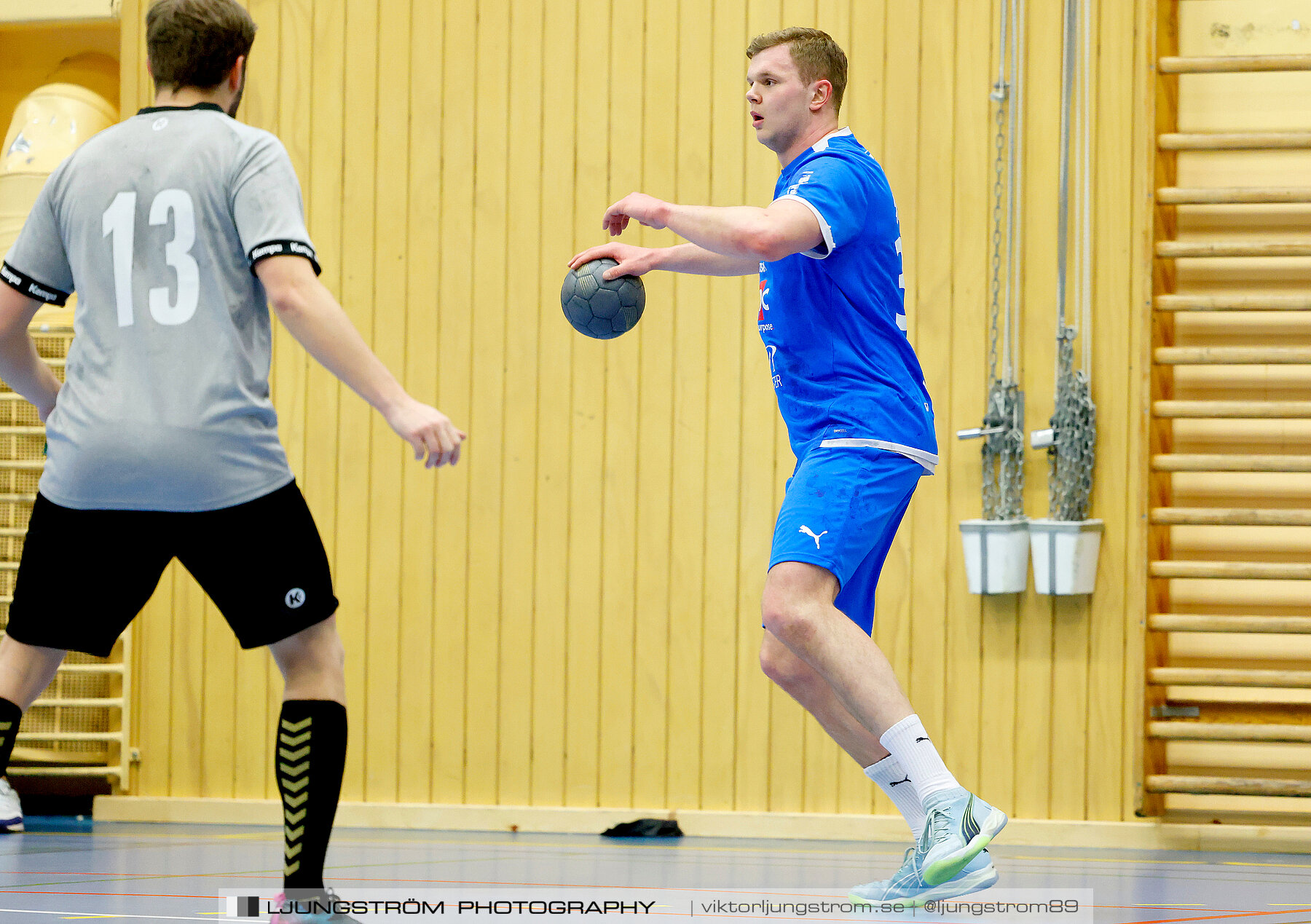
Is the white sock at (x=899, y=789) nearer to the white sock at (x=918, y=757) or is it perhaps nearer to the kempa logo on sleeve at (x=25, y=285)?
the white sock at (x=918, y=757)

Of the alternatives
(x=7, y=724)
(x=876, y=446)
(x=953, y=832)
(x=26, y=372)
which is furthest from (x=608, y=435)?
(x=7, y=724)

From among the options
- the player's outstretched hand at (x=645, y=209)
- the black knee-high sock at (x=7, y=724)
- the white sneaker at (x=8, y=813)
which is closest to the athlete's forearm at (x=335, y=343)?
the black knee-high sock at (x=7, y=724)

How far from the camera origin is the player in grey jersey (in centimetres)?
221

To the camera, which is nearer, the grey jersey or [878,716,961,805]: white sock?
the grey jersey

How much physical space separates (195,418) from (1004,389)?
11.7ft

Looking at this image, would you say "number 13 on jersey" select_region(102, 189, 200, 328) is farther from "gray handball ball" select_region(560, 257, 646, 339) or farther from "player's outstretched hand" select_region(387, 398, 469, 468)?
"gray handball ball" select_region(560, 257, 646, 339)

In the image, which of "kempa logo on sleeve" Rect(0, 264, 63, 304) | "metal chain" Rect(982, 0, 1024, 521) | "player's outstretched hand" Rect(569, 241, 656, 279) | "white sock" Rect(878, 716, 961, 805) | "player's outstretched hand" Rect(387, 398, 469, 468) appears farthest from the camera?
"metal chain" Rect(982, 0, 1024, 521)

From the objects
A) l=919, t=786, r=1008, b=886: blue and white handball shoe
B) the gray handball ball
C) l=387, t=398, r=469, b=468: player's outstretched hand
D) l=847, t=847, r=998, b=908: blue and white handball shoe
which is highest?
the gray handball ball

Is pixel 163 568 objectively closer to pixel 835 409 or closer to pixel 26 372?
pixel 26 372

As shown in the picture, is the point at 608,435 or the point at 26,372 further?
the point at 608,435

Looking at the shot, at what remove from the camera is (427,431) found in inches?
84.0

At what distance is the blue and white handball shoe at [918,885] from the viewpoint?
2764 millimetres

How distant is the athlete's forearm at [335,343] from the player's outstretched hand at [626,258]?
1050 mm

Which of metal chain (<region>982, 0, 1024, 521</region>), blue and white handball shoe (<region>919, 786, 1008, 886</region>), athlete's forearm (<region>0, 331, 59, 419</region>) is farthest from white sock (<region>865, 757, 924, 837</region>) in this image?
metal chain (<region>982, 0, 1024, 521</region>)
